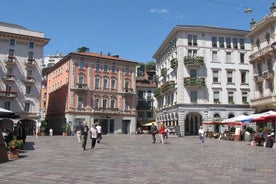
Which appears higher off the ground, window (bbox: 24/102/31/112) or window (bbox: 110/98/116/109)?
window (bbox: 110/98/116/109)

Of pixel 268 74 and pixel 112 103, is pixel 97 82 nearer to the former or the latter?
pixel 112 103

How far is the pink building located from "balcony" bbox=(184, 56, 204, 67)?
1584 centimetres

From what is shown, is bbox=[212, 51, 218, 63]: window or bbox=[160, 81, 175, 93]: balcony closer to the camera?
bbox=[212, 51, 218, 63]: window

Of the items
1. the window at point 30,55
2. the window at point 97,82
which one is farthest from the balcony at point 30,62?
the window at point 97,82

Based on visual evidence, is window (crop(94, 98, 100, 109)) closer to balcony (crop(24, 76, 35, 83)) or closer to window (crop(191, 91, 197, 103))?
balcony (crop(24, 76, 35, 83))

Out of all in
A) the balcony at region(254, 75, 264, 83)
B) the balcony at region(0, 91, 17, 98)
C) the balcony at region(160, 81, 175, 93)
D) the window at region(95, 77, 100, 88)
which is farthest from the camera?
the window at region(95, 77, 100, 88)

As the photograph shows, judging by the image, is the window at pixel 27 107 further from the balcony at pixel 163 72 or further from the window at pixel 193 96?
the window at pixel 193 96

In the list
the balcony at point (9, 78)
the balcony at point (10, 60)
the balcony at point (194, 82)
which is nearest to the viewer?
the balcony at point (194, 82)

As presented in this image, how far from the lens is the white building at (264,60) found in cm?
3444

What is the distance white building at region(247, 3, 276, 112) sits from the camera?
1356 inches

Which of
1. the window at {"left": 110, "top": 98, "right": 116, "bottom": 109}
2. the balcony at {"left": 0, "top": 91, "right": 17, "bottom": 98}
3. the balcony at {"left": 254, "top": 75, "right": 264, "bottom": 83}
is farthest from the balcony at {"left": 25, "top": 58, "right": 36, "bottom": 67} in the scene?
the balcony at {"left": 254, "top": 75, "right": 264, "bottom": 83}

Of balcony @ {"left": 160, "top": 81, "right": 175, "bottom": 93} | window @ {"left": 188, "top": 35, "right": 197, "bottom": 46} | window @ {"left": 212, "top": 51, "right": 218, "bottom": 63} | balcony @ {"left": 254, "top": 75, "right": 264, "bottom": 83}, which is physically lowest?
balcony @ {"left": 254, "top": 75, "right": 264, "bottom": 83}

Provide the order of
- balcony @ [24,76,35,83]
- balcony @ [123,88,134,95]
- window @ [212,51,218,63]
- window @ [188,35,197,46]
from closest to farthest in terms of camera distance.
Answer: balcony @ [24,76,35,83] < window @ [188,35,197,46] < window @ [212,51,218,63] < balcony @ [123,88,134,95]

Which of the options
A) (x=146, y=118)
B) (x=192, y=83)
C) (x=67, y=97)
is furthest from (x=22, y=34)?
(x=146, y=118)
